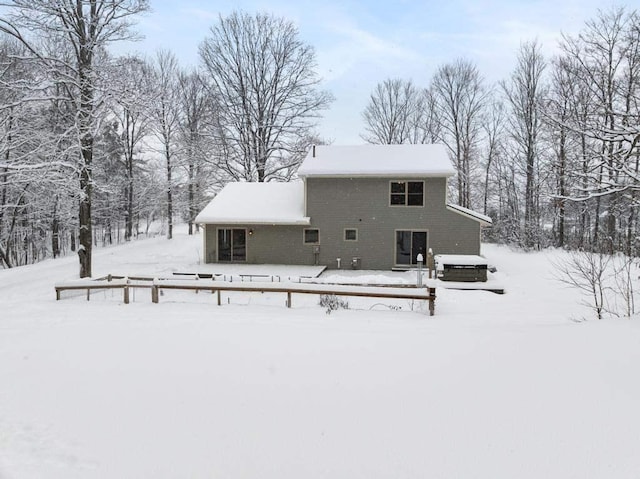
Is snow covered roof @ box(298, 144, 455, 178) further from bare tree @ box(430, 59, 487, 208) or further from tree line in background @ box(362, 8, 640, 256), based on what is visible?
bare tree @ box(430, 59, 487, 208)

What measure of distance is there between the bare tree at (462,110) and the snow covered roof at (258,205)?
15681mm

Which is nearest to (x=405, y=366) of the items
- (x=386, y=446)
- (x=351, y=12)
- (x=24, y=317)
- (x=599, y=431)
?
(x=386, y=446)

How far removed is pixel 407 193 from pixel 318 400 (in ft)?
47.4

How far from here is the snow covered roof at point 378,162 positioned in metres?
17.1

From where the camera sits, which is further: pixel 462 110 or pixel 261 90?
pixel 462 110

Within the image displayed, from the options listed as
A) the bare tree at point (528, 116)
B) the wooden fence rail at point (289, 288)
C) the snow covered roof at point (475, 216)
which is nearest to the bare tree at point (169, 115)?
the snow covered roof at point (475, 216)

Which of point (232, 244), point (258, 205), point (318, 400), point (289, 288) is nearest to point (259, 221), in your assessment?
point (258, 205)

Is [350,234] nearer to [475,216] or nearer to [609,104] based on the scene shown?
[475,216]

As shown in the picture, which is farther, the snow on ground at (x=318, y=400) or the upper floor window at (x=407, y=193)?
the upper floor window at (x=407, y=193)

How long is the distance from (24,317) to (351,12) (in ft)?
40.2

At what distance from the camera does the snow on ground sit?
3033 millimetres

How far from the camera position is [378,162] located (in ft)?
59.1

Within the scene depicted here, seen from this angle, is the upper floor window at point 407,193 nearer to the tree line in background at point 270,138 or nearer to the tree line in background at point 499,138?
the tree line in background at point 270,138

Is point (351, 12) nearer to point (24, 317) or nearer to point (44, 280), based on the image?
point (24, 317)
